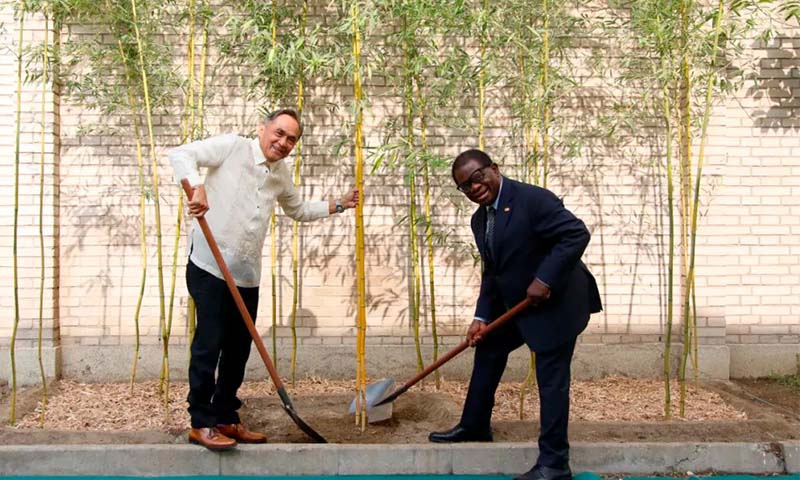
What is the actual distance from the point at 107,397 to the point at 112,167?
180 cm

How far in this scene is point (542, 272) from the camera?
3.43 metres

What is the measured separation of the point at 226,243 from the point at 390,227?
86.9 inches

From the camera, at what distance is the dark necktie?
3666 mm

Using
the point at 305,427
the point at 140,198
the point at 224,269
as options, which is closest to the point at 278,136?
the point at 224,269

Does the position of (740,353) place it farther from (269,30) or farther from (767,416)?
(269,30)

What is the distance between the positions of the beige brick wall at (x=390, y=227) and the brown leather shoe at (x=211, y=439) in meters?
1.98

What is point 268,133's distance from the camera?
380cm

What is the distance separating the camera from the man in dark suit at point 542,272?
3.45m

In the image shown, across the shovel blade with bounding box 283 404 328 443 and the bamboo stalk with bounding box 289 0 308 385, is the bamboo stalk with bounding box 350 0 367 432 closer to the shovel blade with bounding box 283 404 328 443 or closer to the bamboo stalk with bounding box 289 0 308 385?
the shovel blade with bounding box 283 404 328 443

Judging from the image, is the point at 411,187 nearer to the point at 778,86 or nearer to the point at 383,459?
→ the point at 383,459

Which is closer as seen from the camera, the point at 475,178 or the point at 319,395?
the point at 475,178

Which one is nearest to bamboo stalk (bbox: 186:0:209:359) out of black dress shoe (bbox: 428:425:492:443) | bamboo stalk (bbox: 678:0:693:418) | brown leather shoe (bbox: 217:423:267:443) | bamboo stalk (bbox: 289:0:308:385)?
bamboo stalk (bbox: 289:0:308:385)

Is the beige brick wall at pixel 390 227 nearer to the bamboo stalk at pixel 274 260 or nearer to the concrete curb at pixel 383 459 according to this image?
the bamboo stalk at pixel 274 260

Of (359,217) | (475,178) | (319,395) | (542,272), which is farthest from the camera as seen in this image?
(319,395)
